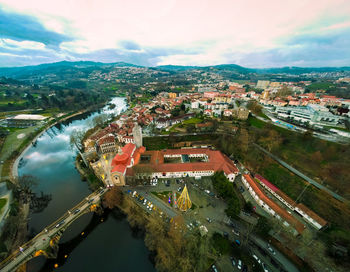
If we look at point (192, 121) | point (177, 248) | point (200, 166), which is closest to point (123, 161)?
point (200, 166)

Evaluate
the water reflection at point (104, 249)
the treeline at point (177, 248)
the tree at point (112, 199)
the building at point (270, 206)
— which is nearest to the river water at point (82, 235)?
the water reflection at point (104, 249)

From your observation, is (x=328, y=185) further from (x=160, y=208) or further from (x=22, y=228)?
(x=22, y=228)

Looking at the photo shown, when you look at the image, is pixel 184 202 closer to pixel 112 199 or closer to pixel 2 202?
pixel 112 199

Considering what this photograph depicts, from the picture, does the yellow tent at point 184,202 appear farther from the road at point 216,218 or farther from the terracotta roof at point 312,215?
the terracotta roof at point 312,215

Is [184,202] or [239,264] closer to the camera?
[239,264]

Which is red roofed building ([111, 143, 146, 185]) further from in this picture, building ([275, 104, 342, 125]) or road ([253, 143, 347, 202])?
building ([275, 104, 342, 125])

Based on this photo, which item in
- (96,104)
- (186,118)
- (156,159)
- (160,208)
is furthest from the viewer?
(96,104)

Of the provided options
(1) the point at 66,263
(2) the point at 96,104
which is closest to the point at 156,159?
(1) the point at 66,263
